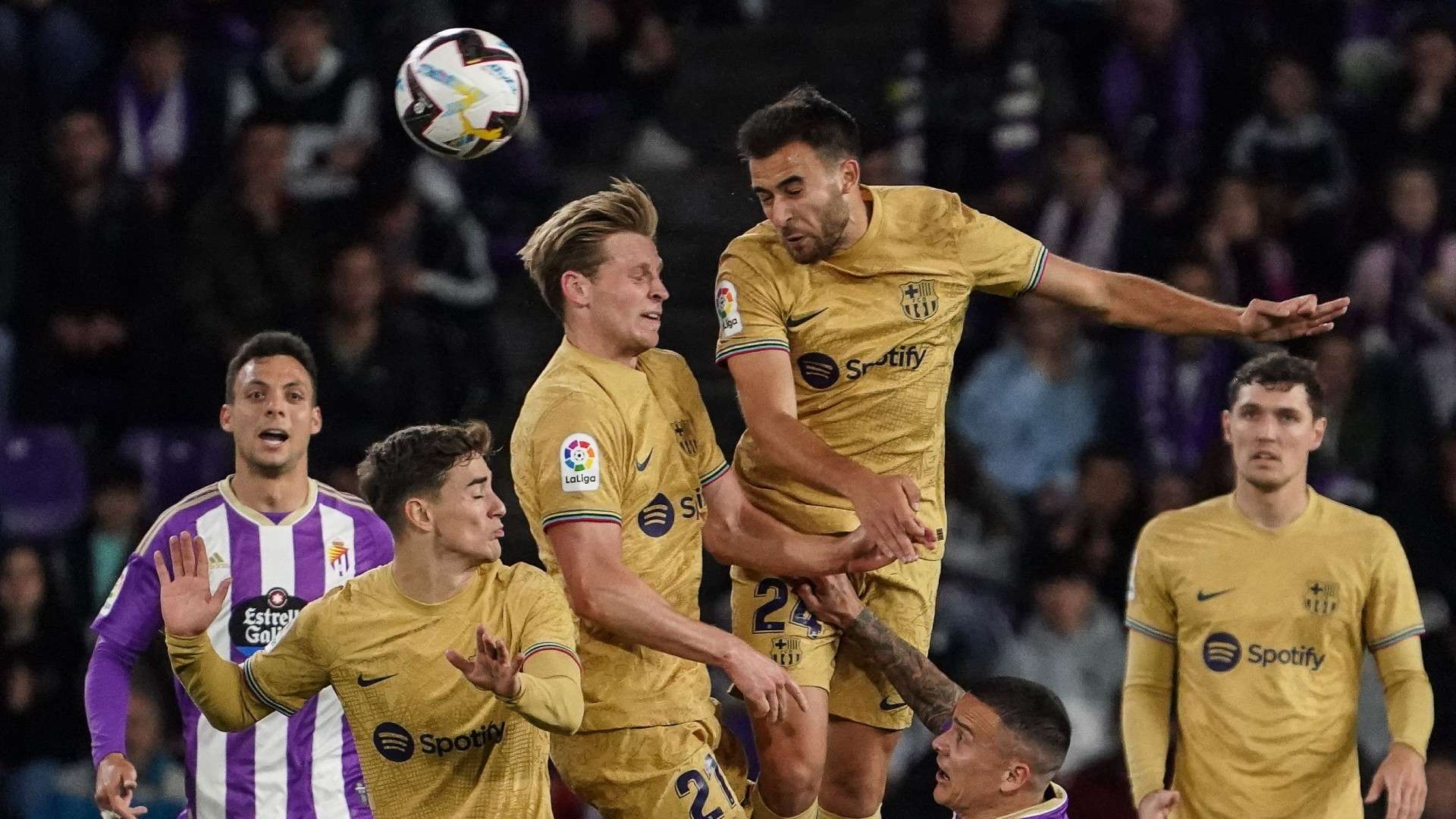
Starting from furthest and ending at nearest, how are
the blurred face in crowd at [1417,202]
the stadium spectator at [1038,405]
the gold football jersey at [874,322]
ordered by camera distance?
the blurred face in crowd at [1417,202], the stadium spectator at [1038,405], the gold football jersey at [874,322]

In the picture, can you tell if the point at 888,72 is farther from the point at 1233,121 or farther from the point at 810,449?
the point at 810,449

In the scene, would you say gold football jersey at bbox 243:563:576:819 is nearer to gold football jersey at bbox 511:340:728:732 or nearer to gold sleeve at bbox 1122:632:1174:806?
gold football jersey at bbox 511:340:728:732

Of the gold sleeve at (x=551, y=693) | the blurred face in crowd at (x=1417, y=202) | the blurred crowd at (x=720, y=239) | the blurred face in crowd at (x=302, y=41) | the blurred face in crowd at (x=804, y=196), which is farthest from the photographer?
the blurred face in crowd at (x=302, y=41)

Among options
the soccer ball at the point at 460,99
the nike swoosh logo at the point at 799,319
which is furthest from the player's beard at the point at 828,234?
the soccer ball at the point at 460,99

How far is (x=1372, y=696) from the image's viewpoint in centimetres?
819

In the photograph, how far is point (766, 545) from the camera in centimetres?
560

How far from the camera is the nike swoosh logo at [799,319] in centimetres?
559

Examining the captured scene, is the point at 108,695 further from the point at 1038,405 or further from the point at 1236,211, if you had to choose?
the point at 1236,211

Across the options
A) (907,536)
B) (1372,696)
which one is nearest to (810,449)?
(907,536)

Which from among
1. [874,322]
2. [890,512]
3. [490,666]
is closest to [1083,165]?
[874,322]

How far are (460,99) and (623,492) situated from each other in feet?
5.44

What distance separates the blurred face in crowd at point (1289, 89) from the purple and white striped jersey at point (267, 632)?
5.18 m

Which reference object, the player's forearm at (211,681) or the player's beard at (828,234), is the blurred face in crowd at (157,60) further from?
the player's forearm at (211,681)

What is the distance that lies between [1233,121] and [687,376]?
16.2ft
